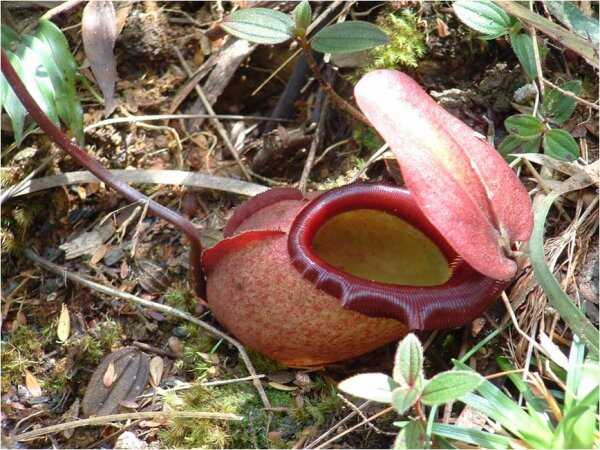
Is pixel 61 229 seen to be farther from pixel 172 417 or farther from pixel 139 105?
pixel 172 417

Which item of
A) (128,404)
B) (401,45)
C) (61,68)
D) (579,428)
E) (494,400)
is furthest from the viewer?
(401,45)

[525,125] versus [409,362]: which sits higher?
[525,125]

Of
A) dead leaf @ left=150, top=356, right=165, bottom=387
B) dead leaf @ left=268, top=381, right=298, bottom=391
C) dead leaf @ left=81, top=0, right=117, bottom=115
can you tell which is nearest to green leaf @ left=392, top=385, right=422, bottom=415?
dead leaf @ left=268, top=381, right=298, bottom=391

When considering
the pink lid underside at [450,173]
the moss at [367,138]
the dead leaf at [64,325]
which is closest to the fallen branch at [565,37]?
the pink lid underside at [450,173]

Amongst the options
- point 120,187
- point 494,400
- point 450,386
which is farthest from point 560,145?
point 120,187

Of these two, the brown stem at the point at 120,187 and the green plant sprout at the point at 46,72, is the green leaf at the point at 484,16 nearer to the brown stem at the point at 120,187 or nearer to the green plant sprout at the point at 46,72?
the brown stem at the point at 120,187

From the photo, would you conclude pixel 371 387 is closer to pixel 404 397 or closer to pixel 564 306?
pixel 404 397

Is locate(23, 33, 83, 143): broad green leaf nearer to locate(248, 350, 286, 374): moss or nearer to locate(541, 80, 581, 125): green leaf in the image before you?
locate(248, 350, 286, 374): moss

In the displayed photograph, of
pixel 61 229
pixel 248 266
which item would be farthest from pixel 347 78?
pixel 61 229
